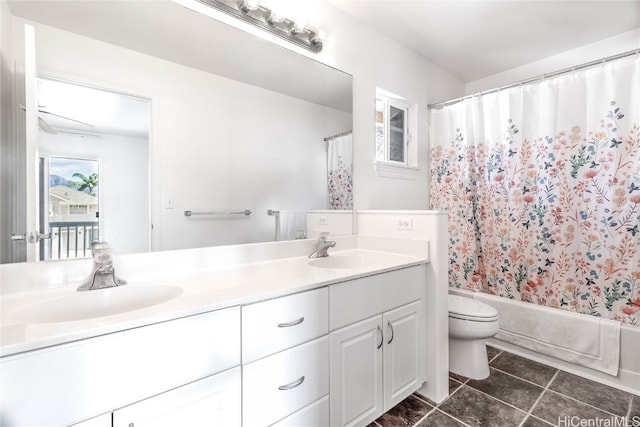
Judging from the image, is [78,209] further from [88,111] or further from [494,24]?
[494,24]

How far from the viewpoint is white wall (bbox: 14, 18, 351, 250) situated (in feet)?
3.66

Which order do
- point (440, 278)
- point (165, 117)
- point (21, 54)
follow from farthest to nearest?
point (440, 278)
point (165, 117)
point (21, 54)

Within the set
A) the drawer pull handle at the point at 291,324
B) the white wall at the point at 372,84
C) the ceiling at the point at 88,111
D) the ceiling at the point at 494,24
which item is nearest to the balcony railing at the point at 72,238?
the ceiling at the point at 88,111

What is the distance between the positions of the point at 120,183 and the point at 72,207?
177 mm

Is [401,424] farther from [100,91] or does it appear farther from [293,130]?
[100,91]

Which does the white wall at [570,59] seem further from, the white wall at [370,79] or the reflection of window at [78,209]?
the reflection of window at [78,209]

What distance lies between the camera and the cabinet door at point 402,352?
1.41m

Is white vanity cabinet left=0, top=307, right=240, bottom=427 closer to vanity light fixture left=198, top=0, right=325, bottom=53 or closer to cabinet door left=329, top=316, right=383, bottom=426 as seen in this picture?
cabinet door left=329, top=316, right=383, bottom=426

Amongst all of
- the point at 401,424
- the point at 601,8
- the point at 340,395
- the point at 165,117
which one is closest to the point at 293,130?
the point at 165,117

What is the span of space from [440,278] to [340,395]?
838 millimetres

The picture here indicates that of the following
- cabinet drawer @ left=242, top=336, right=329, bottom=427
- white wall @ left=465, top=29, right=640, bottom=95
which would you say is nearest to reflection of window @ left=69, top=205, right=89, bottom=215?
cabinet drawer @ left=242, top=336, right=329, bottom=427

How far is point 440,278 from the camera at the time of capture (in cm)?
163

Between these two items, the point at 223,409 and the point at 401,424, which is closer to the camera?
the point at 223,409

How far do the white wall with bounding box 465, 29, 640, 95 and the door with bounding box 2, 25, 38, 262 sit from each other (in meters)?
3.43
